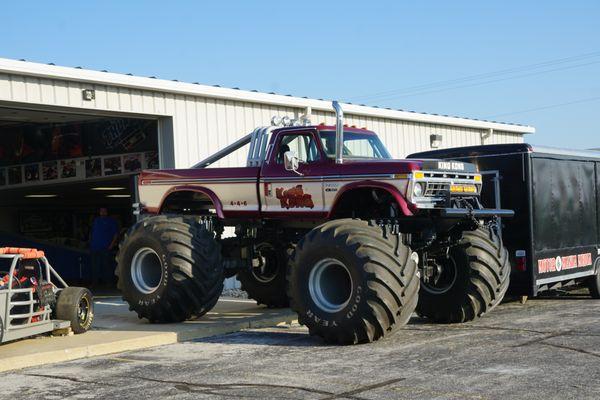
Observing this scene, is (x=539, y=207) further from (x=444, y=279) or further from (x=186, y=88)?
(x=186, y=88)

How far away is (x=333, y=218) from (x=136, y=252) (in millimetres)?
2957

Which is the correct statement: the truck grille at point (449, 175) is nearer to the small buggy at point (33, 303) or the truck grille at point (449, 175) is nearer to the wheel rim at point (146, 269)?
the wheel rim at point (146, 269)

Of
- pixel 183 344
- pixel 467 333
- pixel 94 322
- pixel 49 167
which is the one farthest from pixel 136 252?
pixel 49 167

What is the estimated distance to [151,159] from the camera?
19172mm

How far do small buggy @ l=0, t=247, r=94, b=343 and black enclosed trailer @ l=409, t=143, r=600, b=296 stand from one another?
662 cm

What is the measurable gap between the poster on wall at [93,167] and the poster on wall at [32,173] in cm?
173

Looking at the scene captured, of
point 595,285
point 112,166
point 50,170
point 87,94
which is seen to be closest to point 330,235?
point 595,285

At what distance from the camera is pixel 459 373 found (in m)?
8.03

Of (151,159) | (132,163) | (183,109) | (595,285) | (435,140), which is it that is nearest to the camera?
(595,285)

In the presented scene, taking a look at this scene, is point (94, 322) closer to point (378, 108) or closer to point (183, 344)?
point (183, 344)

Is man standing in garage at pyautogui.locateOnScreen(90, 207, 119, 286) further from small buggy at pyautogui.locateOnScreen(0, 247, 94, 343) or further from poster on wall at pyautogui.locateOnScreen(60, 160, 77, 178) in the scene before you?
small buggy at pyautogui.locateOnScreen(0, 247, 94, 343)

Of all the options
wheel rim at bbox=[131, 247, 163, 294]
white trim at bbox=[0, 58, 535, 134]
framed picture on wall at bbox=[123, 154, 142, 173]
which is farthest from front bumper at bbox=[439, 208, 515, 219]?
framed picture on wall at bbox=[123, 154, 142, 173]

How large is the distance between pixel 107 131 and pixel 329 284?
10.9 metres

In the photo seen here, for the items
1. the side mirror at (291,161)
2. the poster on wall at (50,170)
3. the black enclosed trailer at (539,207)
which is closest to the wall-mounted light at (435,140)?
the black enclosed trailer at (539,207)
